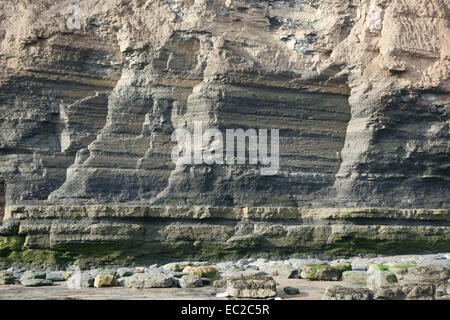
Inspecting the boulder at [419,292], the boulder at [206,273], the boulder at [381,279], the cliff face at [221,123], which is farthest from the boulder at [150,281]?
the boulder at [419,292]

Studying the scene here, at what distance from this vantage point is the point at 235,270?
1388cm

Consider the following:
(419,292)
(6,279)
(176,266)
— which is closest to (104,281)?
(6,279)

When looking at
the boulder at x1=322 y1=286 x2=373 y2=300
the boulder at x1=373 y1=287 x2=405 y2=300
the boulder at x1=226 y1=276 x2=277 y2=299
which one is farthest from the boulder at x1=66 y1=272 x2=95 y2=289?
the boulder at x1=373 y1=287 x2=405 y2=300

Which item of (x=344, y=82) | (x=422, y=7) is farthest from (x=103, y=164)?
(x=422, y=7)

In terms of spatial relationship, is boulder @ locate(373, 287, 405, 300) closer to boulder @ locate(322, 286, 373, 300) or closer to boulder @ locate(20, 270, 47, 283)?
boulder @ locate(322, 286, 373, 300)

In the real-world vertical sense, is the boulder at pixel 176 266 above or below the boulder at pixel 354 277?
below

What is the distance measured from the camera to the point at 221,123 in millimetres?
16609

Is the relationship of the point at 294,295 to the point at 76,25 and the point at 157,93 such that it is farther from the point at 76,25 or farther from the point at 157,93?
the point at 76,25

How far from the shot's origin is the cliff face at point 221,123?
1576 centimetres

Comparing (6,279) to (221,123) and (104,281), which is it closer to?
(104,281)

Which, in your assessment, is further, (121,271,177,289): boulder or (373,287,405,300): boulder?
(121,271,177,289): boulder

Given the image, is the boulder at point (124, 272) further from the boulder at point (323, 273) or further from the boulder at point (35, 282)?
the boulder at point (323, 273)

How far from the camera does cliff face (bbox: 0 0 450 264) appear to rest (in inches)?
620

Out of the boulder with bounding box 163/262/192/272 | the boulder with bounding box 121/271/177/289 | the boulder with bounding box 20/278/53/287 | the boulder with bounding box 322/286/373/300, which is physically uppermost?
the boulder with bounding box 322/286/373/300
